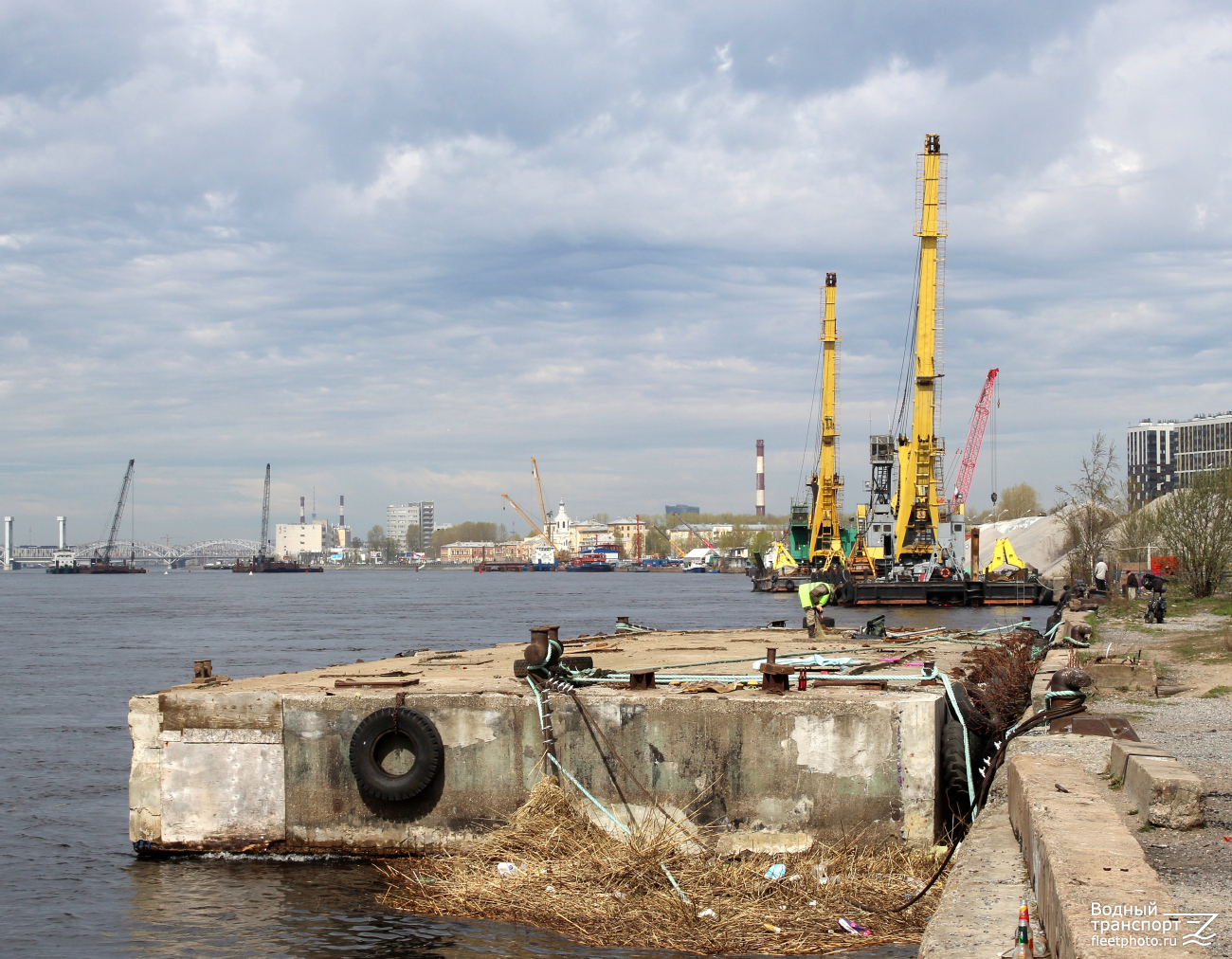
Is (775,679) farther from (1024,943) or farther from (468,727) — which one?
(1024,943)

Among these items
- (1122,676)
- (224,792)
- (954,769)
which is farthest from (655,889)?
(1122,676)

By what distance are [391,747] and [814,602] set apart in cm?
794

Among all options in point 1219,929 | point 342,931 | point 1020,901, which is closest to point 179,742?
point 342,931

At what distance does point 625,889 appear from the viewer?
8445 mm

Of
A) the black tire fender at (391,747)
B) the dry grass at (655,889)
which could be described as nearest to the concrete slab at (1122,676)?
the dry grass at (655,889)

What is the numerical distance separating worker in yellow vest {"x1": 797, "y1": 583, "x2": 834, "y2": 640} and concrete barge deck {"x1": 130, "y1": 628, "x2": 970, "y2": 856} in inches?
189

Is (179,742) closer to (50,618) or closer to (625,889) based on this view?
(625,889)

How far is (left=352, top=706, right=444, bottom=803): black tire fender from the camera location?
377 inches

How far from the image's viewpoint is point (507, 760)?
379 inches

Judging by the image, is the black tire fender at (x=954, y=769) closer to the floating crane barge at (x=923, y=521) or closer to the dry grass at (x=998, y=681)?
the dry grass at (x=998, y=681)

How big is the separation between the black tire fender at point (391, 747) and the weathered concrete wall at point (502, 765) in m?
0.14

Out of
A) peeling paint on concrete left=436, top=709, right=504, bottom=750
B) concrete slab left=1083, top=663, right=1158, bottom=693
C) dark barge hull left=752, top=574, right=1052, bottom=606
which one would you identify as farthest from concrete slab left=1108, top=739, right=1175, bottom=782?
dark barge hull left=752, top=574, right=1052, bottom=606

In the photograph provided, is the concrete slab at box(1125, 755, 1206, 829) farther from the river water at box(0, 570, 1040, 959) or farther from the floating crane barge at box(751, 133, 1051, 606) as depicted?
the floating crane barge at box(751, 133, 1051, 606)

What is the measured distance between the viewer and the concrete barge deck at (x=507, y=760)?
8.82 metres
